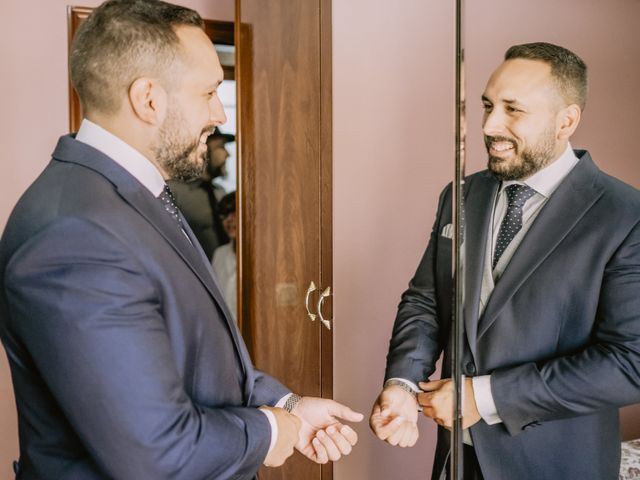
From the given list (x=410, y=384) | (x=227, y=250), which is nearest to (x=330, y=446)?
(x=410, y=384)

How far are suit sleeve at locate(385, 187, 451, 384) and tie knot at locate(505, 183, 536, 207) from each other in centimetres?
15

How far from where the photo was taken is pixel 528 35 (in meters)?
0.68

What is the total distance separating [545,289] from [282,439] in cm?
49

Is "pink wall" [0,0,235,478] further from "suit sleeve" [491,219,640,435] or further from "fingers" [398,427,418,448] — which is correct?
"suit sleeve" [491,219,640,435]

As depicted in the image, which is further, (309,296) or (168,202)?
(309,296)

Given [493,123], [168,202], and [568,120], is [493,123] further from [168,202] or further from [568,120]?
Answer: [168,202]

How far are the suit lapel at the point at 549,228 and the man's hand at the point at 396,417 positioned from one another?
0.92 feet

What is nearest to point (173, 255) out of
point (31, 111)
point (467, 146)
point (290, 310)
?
point (467, 146)

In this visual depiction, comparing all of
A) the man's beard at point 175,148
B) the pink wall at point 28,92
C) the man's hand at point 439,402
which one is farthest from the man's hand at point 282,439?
the pink wall at point 28,92

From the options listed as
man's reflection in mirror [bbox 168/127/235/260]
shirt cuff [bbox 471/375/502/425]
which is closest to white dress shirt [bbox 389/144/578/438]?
shirt cuff [bbox 471/375/502/425]

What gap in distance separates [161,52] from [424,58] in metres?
0.41

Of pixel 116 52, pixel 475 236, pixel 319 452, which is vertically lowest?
pixel 319 452

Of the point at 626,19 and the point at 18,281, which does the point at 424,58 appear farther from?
the point at 18,281

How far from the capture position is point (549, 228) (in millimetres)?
696
